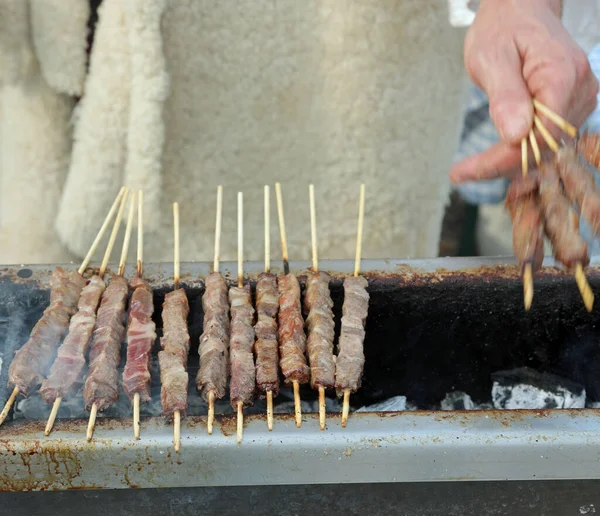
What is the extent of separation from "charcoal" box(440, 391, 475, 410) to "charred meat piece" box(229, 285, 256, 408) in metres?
0.89

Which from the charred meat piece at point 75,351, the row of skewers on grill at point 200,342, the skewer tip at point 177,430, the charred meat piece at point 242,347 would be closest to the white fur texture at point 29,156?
the row of skewers on grill at point 200,342

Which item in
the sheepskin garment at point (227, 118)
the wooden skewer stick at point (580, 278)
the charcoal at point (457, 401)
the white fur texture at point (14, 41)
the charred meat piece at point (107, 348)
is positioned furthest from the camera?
the sheepskin garment at point (227, 118)

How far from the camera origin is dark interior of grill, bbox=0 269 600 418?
2465mm

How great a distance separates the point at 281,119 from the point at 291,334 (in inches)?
63.2

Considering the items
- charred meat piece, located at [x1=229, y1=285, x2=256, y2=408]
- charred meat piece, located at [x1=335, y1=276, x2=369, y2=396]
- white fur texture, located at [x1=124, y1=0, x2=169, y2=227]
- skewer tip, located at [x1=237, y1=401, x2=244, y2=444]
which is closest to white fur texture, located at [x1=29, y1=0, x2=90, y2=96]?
white fur texture, located at [x1=124, y1=0, x2=169, y2=227]

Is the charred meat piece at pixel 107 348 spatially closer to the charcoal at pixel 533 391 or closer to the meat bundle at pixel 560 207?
the meat bundle at pixel 560 207

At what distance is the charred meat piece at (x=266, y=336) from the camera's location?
2.10 meters

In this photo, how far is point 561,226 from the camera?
193 centimetres

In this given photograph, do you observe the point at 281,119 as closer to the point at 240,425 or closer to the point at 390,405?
the point at 390,405

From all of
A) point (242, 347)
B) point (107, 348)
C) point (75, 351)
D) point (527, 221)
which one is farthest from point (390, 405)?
point (75, 351)

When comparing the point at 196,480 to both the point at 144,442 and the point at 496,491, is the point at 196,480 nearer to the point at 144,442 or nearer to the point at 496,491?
the point at 144,442

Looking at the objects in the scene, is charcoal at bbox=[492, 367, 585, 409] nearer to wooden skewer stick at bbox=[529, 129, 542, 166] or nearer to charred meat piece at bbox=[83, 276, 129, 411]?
wooden skewer stick at bbox=[529, 129, 542, 166]

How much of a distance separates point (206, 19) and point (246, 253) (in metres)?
1.39

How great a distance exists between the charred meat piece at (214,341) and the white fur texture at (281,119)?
99 cm
